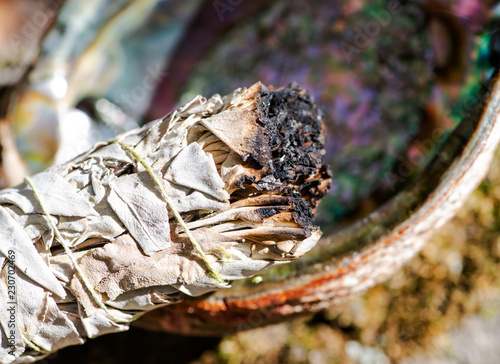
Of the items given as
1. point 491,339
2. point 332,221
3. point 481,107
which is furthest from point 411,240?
point 491,339

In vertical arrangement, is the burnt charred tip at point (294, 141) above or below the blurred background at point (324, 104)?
above

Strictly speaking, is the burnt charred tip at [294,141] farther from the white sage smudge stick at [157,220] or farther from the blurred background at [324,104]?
the blurred background at [324,104]

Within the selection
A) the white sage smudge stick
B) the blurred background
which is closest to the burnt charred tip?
the white sage smudge stick

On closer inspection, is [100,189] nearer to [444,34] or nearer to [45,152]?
[45,152]

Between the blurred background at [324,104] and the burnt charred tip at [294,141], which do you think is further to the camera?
the blurred background at [324,104]

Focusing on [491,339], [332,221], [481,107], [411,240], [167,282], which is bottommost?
[491,339]

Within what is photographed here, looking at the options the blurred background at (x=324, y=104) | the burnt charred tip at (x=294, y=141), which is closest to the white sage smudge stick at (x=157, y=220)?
the burnt charred tip at (x=294, y=141)

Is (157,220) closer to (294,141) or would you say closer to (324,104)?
(294,141)
